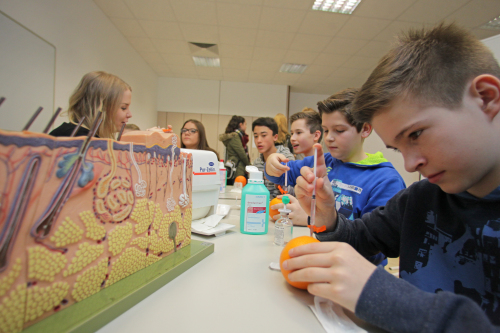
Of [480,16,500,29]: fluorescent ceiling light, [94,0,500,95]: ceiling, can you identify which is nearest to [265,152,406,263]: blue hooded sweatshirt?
[94,0,500,95]: ceiling

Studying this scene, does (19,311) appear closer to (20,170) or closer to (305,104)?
(20,170)

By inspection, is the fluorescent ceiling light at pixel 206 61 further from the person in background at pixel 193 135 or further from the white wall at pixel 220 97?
the person in background at pixel 193 135

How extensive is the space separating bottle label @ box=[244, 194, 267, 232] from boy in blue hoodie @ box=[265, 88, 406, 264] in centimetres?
28

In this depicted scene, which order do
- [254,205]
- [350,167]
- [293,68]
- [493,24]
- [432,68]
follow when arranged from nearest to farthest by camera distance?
[432,68] → [254,205] → [350,167] → [493,24] → [293,68]

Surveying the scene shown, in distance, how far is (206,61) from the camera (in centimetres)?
434

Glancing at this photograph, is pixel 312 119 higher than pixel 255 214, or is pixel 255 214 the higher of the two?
pixel 312 119

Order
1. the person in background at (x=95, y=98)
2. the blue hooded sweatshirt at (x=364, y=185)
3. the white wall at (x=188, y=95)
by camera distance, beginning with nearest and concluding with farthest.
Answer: the blue hooded sweatshirt at (x=364, y=185)
the person in background at (x=95, y=98)
the white wall at (x=188, y=95)

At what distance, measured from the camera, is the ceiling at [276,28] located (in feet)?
8.88

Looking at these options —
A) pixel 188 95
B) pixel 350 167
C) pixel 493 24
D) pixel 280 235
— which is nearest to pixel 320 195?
pixel 280 235

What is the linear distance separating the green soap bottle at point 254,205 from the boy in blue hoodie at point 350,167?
0.86 ft

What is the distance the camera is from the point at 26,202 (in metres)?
0.32

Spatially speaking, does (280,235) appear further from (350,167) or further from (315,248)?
(350,167)

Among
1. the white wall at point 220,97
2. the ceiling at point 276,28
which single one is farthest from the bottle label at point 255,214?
the white wall at point 220,97

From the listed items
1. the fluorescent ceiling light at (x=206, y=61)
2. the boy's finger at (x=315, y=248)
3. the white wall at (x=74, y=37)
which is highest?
the fluorescent ceiling light at (x=206, y=61)
